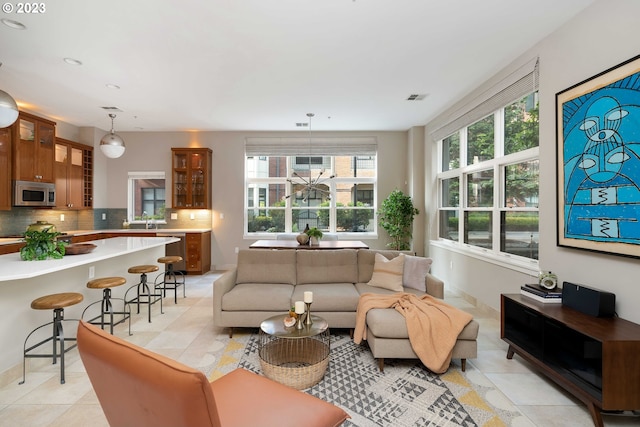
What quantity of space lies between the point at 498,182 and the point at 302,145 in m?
3.84

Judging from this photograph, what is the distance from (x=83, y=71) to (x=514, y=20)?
4534mm

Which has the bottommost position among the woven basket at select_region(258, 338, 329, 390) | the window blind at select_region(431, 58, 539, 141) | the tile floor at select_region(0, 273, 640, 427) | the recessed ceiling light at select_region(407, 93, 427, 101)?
the tile floor at select_region(0, 273, 640, 427)

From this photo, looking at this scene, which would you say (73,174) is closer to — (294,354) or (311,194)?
(311,194)

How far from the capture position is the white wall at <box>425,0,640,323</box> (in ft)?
6.97

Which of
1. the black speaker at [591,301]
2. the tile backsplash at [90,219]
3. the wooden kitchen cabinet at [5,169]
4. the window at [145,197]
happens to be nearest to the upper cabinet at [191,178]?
the tile backsplash at [90,219]

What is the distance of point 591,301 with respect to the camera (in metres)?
2.19

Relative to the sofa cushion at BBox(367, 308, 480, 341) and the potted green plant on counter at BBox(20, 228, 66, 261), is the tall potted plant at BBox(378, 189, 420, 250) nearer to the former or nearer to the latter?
the sofa cushion at BBox(367, 308, 480, 341)

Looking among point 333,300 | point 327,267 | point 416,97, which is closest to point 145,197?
point 327,267

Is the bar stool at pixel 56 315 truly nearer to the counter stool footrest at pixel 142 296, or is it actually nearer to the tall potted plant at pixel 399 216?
the counter stool footrest at pixel 142 296

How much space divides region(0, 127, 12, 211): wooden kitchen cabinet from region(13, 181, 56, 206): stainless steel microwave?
8 cm

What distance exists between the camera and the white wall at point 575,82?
6.97 ft

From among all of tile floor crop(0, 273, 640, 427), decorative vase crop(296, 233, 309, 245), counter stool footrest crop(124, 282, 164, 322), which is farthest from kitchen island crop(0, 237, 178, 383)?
decorative vase crop(296, 233, 309, 245)

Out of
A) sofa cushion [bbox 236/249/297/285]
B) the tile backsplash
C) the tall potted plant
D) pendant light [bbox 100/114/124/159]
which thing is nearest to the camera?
sofa cushion [bbox 236/249/297/285]

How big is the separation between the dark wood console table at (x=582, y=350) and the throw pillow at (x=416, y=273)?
0.85 m
